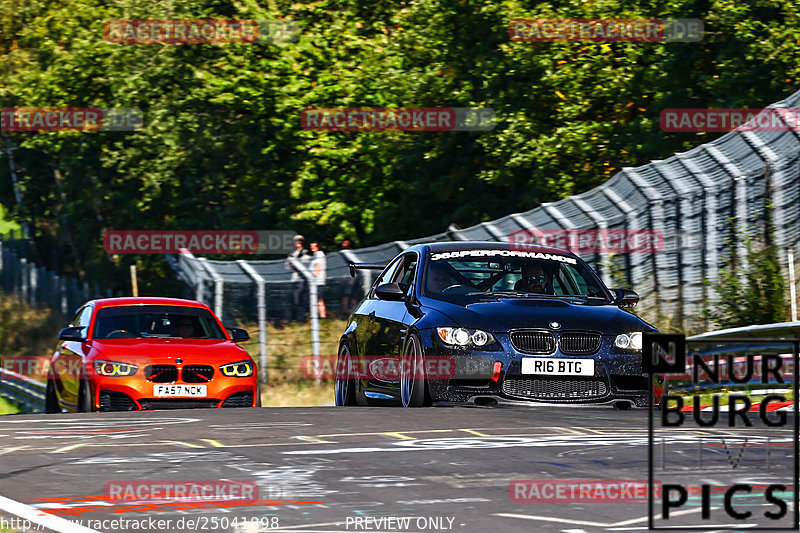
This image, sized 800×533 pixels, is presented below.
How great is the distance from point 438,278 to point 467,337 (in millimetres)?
1435

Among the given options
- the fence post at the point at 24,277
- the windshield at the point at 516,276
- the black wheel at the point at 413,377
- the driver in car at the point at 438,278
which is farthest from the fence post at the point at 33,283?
the black wheel at the point at 413,377

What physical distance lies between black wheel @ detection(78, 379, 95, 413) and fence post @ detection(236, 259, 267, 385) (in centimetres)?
947

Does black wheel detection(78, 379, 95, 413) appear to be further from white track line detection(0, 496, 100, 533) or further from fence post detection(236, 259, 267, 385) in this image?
fence post detection(236, 259, 267, 385)

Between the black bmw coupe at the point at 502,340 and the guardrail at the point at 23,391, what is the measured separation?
16419 mm

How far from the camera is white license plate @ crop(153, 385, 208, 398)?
1496cm

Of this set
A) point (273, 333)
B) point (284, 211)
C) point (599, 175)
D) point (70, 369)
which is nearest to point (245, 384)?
point (70, 369)

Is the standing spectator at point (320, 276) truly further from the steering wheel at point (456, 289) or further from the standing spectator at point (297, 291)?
the steering wheel at point (456, 289)

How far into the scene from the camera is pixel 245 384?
50.6 feet

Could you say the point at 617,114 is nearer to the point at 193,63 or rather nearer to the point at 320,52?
the point at 320,52

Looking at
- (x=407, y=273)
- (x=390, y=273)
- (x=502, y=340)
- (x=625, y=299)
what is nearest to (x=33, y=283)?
(x=390, y=273)

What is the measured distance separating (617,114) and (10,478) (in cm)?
2505

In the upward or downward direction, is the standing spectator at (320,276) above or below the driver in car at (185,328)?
above

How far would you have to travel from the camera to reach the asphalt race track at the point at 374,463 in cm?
675

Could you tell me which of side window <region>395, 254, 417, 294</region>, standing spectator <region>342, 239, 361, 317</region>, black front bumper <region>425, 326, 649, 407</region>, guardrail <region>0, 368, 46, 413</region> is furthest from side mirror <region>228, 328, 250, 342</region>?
guardrail <region>0, 368, 46, 413</region>
